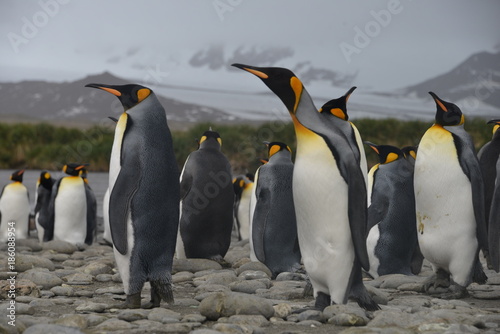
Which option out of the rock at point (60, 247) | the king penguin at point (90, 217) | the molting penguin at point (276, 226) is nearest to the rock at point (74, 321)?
the molting penguin at point (276, 226)

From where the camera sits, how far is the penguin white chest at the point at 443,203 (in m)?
5.14

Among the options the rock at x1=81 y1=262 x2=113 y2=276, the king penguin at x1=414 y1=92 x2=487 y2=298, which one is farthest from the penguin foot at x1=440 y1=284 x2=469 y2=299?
the rock at x1=81 y1=262 x2=113 y2=276

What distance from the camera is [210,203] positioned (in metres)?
6.97

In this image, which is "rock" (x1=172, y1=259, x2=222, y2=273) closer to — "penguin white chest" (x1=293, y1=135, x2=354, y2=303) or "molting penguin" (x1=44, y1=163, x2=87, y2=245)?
"penguin white chest" (x1=293, y1=135, x2=354, y2=303)

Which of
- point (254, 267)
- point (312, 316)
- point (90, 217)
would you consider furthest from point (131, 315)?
point (90, 217)

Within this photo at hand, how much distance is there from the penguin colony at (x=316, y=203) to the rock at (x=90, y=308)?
8.3 inches

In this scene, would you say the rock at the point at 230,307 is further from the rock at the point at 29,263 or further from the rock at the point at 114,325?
the rock at the point at 29,263

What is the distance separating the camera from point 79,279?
563cm

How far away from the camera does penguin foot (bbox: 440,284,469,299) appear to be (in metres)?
5.08

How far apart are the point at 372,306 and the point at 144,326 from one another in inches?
54.1

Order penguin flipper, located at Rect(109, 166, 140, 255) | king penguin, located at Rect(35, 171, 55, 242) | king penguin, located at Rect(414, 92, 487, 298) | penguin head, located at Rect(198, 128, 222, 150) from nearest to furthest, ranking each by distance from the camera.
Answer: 1. penguin flipper, located at Rect(109, 166, 140, 255)
2. king penguin, located at Rect(414, 92, 487, 298)
3. penguin head, located at Rect(198, 128, 222, 150)
4. king penguin, located at Rect(35, 171, 55, 242)

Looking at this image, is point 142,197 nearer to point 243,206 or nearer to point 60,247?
point 60,247

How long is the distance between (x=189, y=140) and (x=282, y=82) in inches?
816

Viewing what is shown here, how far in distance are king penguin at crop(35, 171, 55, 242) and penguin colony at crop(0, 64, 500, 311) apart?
126 inches
